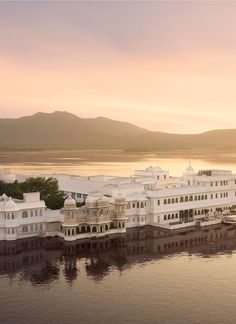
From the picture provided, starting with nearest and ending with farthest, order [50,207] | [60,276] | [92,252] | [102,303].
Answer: [102,303] < [60,276] < [92,252] < [50,207]

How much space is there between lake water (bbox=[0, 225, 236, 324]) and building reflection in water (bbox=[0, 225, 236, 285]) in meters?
0.07

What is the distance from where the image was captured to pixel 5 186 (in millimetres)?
59031

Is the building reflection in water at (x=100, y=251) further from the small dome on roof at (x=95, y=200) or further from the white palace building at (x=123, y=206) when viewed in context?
the small dome on roof at (x=95, y=200)

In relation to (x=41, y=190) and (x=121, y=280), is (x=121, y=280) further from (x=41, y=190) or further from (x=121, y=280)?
(x=41, y=190)

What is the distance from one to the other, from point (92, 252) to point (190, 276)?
9.42 m

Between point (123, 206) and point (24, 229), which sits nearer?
point (24, 229)

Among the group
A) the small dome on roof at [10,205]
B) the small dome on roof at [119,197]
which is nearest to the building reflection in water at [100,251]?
the small dome on roof at [10,205]

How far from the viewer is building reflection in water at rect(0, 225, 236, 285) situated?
37625 mm

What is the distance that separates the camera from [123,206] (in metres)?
50.3

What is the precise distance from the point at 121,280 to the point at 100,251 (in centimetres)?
Answer: 757

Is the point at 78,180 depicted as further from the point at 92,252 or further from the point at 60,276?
the point at 60,276

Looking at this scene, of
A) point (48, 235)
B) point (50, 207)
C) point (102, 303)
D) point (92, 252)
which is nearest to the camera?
point (102, 303)

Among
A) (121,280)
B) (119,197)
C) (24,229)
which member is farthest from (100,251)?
(24,229)

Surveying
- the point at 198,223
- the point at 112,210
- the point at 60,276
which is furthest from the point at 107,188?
the point at 60,276
